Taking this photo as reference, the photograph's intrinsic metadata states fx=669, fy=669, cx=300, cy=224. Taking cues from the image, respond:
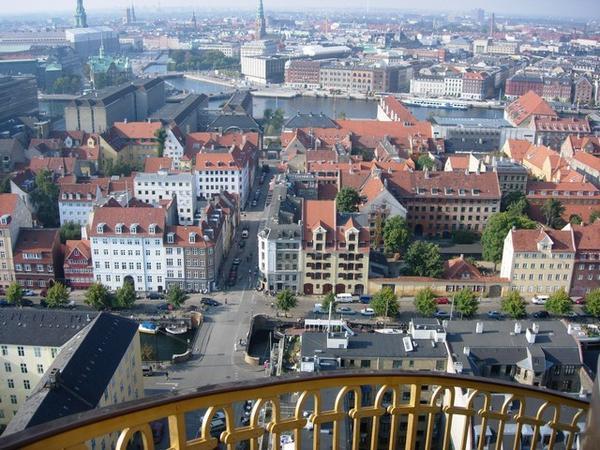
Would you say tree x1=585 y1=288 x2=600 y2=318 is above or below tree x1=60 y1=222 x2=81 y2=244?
below

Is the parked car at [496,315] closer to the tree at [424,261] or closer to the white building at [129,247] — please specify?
the tree at [424,261]

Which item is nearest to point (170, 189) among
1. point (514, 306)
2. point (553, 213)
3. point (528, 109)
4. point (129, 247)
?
point (129, 247)

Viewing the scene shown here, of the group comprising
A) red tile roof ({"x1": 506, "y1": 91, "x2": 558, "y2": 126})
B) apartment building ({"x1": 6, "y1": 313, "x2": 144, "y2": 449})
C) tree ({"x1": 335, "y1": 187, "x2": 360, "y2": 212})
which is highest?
red tile roof ({"x1": 506, "y1": 91, "x2": 558, "y2": 126})

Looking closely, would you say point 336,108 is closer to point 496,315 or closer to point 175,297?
point 496,315

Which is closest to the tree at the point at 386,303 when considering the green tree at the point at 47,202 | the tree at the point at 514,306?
the tree at the point at 514,306

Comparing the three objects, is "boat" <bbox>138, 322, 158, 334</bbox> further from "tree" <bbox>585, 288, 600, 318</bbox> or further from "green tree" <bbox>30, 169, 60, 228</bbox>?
"tree" <bbox>585, 288, 600, 318</bbox>

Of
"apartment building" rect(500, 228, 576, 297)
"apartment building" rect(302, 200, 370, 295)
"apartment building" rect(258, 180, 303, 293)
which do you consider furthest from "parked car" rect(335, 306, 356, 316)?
"apartment building" rect(500, 228, 576, 297)

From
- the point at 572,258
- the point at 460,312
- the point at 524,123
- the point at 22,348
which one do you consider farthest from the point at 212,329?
the point at 524,123
